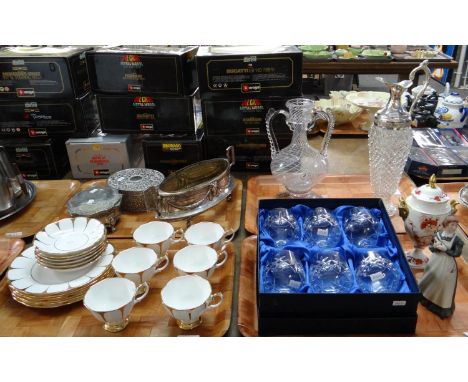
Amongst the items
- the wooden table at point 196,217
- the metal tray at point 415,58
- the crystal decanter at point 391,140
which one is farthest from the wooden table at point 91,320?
the metal tray at point 415,58

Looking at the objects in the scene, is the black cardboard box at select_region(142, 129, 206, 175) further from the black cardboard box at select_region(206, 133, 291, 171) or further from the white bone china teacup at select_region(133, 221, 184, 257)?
the white bone china teacup at select_region(133, 221, 184, 257)

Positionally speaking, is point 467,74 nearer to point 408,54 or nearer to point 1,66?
point 408,54

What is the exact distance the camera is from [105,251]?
1.01 metres

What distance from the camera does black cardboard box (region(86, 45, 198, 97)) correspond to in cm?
129

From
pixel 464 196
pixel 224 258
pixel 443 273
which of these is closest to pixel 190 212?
pixel 224 258

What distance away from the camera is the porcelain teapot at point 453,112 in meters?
1.61

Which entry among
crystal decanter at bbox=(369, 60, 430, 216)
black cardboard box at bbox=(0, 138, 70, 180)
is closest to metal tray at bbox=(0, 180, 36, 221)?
black cardboard box at bbox=(0, 138, 70, 180)

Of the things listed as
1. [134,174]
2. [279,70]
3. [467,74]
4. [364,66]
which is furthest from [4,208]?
[467,74]

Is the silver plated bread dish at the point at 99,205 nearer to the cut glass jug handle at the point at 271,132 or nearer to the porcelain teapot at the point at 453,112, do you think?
the cut glass jug handle at the point at 271,132

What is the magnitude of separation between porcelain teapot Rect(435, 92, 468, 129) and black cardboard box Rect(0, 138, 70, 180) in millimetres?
1388

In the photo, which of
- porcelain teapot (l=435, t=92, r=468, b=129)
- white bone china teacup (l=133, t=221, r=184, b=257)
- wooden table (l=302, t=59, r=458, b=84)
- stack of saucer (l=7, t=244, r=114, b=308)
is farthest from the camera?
wooden table (l=302, t=59, r=458, b=84)

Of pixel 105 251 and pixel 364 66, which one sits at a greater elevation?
pixel 364 66

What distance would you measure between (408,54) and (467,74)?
108 cm

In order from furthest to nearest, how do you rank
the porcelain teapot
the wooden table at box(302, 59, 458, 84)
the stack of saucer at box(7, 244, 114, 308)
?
the wooden table at box(302, 59, 458, 84) → the porcelain teapot → the stack of saucer at box(7, 244, 114, 308)
